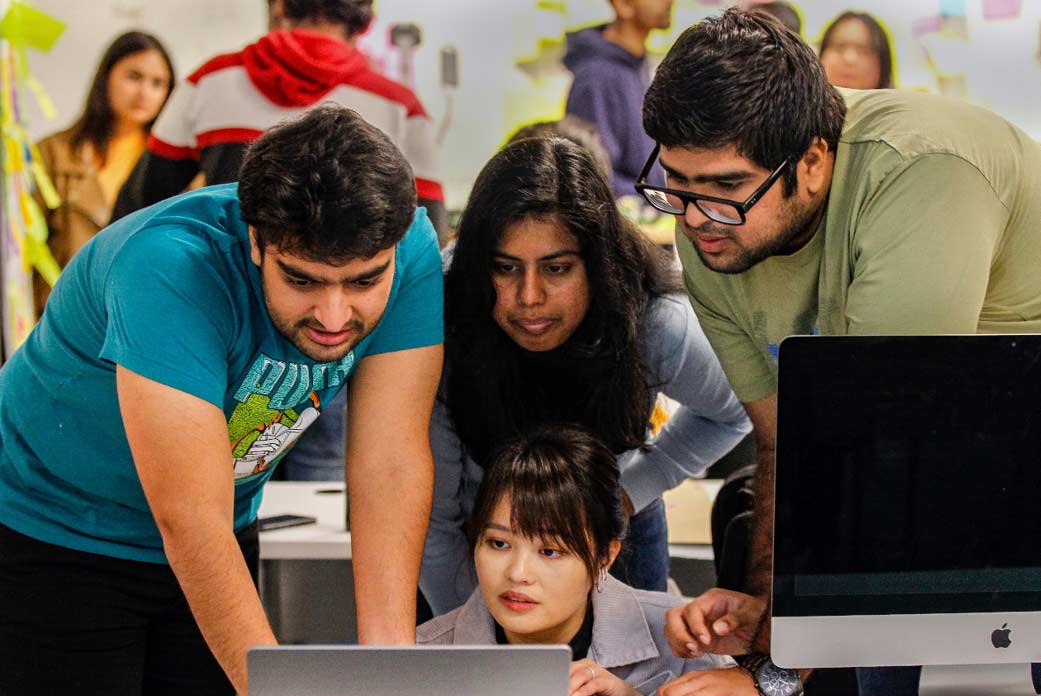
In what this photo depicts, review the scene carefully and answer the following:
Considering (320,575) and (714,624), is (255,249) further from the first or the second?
(320,575)

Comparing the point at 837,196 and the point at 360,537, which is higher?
the point at 837,196

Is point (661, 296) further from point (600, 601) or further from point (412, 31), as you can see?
point (412, 31)

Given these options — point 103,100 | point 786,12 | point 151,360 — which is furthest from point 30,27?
point 151,360

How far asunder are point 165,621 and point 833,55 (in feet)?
8.89

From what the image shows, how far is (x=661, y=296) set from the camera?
76.9 inches

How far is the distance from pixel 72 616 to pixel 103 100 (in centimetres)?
252

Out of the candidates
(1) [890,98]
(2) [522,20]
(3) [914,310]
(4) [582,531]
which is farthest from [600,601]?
(2) [522,20]

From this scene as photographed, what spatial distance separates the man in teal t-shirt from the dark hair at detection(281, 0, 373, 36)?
163 centimetres

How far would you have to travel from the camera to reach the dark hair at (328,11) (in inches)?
119

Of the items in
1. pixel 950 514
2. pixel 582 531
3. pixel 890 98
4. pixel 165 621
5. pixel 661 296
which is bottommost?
pixel 165 621

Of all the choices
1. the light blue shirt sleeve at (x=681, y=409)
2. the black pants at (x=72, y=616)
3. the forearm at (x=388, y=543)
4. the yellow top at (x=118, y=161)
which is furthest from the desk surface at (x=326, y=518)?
the yellow top at (x=118, y=161)

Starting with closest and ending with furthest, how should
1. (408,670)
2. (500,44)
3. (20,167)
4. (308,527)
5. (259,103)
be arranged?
1. (408,670)
2. (308,527)
3. (259,103)
4. (500,44)
5. (20,167)

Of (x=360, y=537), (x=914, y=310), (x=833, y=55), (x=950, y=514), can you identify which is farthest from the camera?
(x=833, y=55)

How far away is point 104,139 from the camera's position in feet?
12.1
